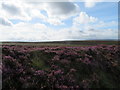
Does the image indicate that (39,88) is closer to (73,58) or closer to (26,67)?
(26,67)

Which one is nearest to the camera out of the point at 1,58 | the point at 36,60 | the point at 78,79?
the point at 78,79

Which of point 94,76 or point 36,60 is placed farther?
point 36,60

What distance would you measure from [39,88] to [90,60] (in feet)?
25.1

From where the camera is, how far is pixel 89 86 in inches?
411

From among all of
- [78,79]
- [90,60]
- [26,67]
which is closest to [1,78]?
[26,67]

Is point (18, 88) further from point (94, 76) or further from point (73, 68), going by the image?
point (94, 76)

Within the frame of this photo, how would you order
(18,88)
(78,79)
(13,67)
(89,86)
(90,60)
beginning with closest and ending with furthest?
(18,88) < (89,86) < (78,79) < (13,67) < (90,60)

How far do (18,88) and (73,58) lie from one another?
25.5 ft

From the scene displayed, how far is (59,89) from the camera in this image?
9.84 m

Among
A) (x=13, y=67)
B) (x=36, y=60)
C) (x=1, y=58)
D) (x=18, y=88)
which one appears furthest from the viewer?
(x=36, y=60)

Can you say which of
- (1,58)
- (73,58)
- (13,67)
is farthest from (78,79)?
(1,58)

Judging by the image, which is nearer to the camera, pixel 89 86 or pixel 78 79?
pixel 89 86

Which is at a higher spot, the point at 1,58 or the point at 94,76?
the point at 1,58

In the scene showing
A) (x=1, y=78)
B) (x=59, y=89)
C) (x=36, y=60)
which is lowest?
(x=59, y=89)
